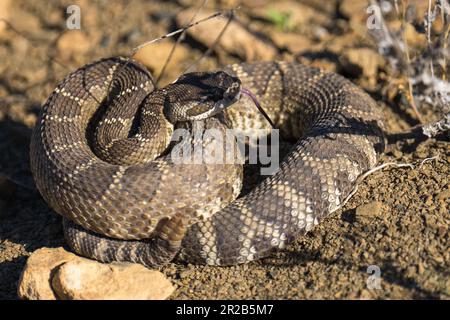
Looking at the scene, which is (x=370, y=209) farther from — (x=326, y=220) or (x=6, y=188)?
(x=6, y=188)

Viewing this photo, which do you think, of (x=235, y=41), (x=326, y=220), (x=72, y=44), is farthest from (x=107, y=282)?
(x=72, y=44)

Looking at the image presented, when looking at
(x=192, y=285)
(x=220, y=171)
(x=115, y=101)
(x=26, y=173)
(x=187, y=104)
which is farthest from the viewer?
(x=26, y=173)

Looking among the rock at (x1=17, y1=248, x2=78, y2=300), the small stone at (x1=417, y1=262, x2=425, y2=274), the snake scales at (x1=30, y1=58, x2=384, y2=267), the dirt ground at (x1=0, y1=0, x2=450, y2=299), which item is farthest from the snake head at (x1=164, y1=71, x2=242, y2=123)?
the small stone at (x1=417, y1=262, x2=425, y2=274)

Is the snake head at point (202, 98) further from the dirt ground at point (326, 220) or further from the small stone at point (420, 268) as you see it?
the small stone at point (420, 268)

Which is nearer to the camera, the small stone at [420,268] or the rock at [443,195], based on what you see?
the small stone at [420,268]

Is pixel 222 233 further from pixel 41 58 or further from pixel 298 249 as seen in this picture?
pixel 41 58

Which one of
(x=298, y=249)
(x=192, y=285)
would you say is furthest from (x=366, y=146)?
(x=192, y=285)

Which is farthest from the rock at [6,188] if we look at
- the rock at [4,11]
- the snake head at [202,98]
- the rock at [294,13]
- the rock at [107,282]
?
the rock at [294,13]
